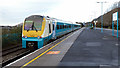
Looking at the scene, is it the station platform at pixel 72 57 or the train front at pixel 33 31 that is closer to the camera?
the station platform at pixel 72 57

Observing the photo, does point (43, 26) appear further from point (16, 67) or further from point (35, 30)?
point (16, 67)

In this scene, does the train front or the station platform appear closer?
the station platform

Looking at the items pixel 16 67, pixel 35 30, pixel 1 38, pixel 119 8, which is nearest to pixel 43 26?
pixel 35 30

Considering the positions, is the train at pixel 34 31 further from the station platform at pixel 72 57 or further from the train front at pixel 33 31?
the station platform at pixel 72 57

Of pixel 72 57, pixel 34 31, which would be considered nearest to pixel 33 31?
pixel 34 31

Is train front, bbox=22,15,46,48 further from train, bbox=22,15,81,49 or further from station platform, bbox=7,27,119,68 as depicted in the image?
station platform, bbox=7,27,119,68

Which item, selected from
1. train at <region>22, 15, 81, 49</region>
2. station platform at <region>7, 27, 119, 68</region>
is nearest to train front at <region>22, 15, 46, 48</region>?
train at <region>22, 15, 81, 49</region>

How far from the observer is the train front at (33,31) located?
12.4 meters

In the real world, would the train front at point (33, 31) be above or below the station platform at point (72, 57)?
above

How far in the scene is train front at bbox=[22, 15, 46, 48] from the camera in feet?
40.8

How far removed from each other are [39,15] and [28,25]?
1.34 metres

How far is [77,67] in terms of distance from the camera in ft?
21.2

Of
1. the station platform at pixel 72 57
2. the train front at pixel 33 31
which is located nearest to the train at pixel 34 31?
the train front at pixel 33 31

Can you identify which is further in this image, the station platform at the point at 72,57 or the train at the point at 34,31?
the train at the point at 34,31
